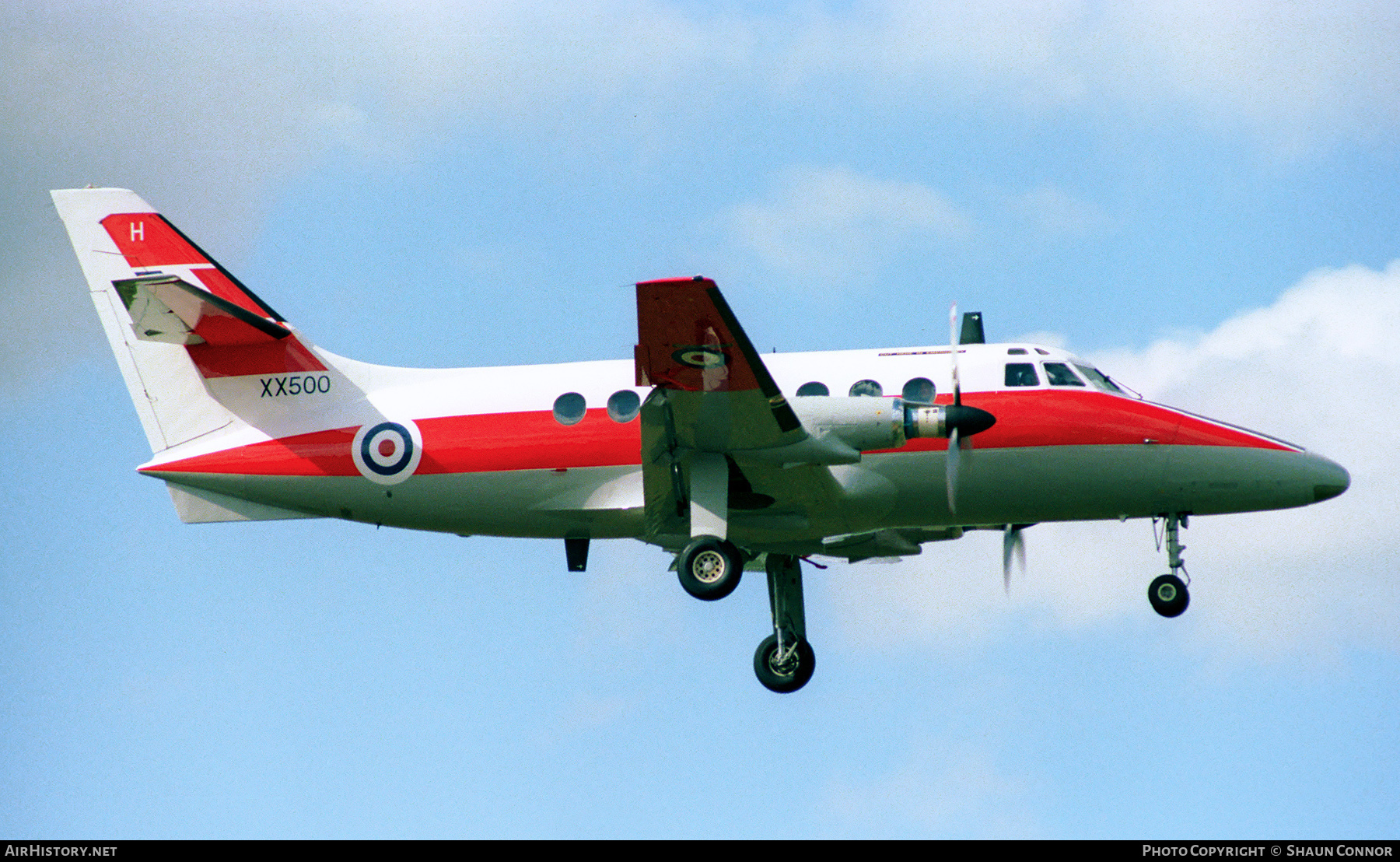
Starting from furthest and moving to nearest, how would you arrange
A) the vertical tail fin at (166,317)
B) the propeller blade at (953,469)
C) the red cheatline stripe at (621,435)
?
the vertical tail fin at (166,317), the red cheatline stripe at (621,435), the propeller blade at (953,469)

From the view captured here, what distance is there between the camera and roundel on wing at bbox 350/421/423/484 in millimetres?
22094

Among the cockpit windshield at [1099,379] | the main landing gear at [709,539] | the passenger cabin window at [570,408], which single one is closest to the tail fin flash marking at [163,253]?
the passenger cabin window at [570,408]

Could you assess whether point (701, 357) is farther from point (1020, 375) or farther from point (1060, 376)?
point (1060, 376)

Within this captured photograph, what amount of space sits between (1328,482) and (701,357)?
9.67 m

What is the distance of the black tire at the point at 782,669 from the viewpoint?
78.3 ft

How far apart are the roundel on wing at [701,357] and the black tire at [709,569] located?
2741 millimetres

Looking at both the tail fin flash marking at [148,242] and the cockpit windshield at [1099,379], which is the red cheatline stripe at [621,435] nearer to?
the cockpit windshield at [1099,379]

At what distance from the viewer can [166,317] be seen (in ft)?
71.4

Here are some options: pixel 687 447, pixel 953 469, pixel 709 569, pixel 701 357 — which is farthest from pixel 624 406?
pixel 953 469

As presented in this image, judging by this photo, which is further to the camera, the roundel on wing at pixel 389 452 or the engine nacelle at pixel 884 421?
the roundel on wing at pixel 389 452

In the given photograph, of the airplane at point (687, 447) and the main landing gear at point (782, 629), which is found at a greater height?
the airplane at point (687, 447)

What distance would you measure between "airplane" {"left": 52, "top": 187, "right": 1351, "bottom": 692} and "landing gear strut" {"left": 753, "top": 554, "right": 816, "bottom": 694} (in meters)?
1.74

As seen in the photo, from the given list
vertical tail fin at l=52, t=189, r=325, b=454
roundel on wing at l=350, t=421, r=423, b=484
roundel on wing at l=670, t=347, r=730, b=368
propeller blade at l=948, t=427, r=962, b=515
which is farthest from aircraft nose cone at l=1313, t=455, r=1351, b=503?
vertical tail fin at l=52, t=189, r=325, b=454
